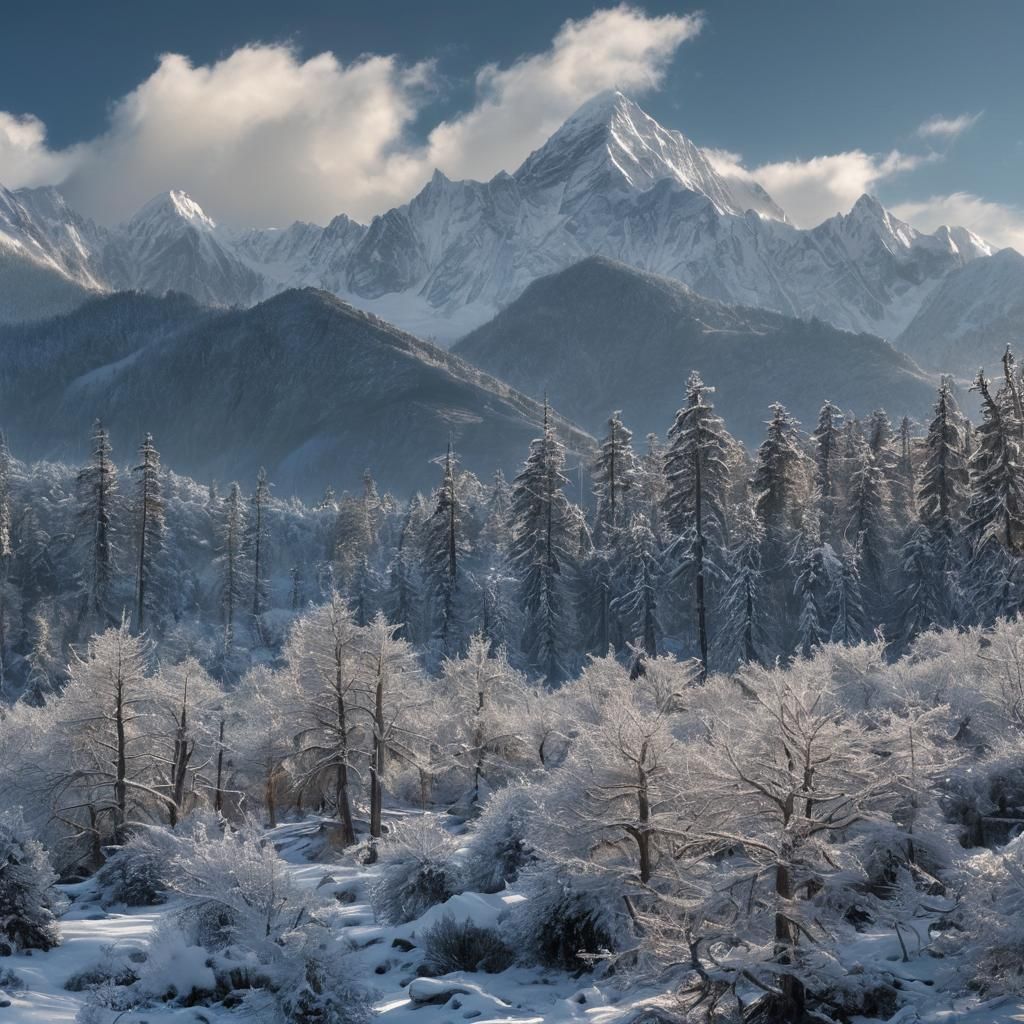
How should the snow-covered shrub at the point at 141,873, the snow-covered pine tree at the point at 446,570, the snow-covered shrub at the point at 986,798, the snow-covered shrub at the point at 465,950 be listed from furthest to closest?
the snow-covered pine tree at the point at 446,570 < the snow-covered shrub at the point at 141,873 < the snow-covered shrub at the point at 986,798 < the snow-covered shrub at the point at 465,950

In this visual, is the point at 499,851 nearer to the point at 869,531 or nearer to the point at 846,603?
the point at 846,603

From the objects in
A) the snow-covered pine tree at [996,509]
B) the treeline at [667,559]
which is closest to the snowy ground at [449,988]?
the treeline at [667,559]

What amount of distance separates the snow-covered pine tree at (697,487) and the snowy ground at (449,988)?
80.3 ft

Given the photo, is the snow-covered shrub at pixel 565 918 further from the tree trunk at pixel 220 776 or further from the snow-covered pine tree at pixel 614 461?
the snow-covered pine tree at pixel 614 461

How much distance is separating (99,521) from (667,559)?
100 ft

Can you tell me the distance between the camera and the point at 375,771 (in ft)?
85.4

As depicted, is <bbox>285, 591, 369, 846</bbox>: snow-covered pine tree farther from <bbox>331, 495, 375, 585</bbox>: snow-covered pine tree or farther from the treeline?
<bbox>331, 495, 375, 585</bbox>: snow-covered pine tree

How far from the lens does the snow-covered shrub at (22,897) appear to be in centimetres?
1555

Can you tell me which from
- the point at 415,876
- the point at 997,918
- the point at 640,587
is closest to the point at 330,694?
the point at 415,876

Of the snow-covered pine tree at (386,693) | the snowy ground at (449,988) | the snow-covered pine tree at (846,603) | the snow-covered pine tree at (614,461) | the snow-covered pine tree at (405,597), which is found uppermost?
the snow-covered pine tree at (614,461)

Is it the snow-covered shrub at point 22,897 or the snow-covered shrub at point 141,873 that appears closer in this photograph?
the snow-covered shrub at point 22,897

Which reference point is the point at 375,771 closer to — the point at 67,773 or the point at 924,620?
the point at 67,773

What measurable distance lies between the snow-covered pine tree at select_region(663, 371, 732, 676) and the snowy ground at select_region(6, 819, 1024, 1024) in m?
24.5

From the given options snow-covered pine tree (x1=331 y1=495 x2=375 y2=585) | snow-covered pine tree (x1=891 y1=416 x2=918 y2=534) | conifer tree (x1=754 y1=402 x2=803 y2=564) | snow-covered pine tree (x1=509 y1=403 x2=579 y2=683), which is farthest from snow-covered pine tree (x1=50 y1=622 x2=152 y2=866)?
snow-covered pine tree (x1=331 y1=495 x2=375 y2=585)
